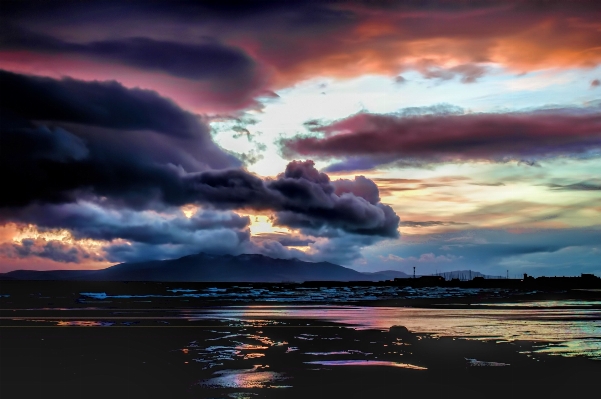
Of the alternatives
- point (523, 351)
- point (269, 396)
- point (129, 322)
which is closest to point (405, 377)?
point (269, 396)

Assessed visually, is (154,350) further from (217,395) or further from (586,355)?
(586,355)

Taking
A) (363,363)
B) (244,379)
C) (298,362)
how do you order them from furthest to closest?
(298,362)
(363,363)
(244,379)

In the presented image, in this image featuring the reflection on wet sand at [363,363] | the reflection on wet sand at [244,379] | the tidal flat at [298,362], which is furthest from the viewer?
the reflection on wet sand at [363,363]

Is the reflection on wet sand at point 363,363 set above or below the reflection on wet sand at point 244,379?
above

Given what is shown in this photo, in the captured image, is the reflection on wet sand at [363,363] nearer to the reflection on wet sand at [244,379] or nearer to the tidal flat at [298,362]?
the tidal flat at [298,362]

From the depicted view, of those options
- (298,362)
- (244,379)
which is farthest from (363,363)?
(244,379)

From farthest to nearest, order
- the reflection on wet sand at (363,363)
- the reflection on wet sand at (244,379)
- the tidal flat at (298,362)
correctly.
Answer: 1. the reflection on wet sand at (363,363)
2. the reflection on wet sand at (244,379)
3. the tidal flat at (298,362)

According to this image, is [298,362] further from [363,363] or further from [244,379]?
[244,379]

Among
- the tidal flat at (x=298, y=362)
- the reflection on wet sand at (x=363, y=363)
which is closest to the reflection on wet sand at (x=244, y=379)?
the tidal flat at (x=298, y=362)

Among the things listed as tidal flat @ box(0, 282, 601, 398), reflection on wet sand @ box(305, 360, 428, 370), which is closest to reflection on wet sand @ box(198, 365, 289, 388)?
tidal flat @ box(0, 282, 601, 398)

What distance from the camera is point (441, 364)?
79.2 feet

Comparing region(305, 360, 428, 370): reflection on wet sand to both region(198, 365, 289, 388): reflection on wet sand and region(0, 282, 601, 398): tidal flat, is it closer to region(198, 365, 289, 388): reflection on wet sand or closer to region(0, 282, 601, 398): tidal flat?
region(0, 282, 601, 398): tidal flat

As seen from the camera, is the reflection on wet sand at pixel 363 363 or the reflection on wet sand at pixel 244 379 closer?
the reflection on wet sand at pixel 244 379

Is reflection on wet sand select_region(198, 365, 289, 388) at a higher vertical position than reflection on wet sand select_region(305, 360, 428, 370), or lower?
lower
